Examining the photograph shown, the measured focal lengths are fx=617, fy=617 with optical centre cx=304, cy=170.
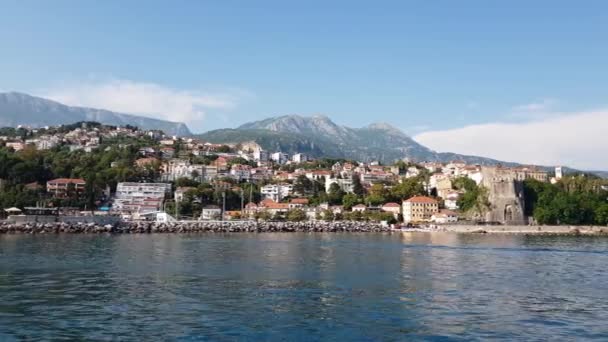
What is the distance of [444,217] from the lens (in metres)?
71.0

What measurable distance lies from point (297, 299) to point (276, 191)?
7411cm

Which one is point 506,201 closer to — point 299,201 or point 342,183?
point 299,201

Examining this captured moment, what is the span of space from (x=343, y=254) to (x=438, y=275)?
9546 millimetres

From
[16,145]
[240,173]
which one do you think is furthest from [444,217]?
[16,145]

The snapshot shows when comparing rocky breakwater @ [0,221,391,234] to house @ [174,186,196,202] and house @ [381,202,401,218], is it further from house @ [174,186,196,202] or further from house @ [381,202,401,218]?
house @ [174,186,196,202]

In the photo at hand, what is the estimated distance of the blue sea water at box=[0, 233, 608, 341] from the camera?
11844 millimetres

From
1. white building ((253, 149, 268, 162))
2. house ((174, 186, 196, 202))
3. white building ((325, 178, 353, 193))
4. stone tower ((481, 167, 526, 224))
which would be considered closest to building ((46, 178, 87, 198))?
house ((174, 186, 196, 202))

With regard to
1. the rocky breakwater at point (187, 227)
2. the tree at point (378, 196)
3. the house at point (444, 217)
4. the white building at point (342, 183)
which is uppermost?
the white building at point (342, 183)

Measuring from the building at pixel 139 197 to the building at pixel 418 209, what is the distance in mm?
29570

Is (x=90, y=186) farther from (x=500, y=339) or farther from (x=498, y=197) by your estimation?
(x=500, y=339)

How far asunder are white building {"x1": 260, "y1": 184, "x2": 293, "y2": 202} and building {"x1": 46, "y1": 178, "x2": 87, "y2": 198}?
26487mm

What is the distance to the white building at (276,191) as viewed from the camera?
89.0 m

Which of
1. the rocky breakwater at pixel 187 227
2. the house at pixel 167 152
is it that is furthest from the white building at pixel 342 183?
the house at pixel 167 152

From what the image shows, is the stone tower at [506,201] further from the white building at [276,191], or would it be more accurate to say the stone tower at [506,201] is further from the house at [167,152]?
the house at [167,152]
